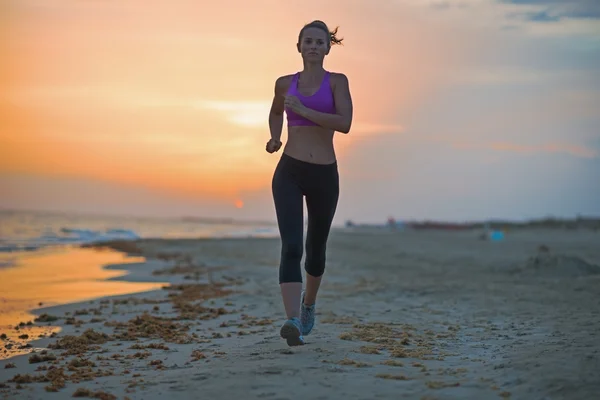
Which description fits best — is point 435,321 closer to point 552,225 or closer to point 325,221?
point 325,221

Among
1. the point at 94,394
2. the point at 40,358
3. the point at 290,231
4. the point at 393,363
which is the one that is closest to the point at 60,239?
the point at 40,358

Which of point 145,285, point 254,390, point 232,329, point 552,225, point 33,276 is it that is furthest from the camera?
point 552,225

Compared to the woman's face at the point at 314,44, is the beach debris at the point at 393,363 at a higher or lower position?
lower

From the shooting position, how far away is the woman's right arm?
4871 mm

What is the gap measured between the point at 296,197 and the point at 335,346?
1107 mm

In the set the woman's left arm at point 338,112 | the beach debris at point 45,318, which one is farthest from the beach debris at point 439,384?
the beach debris at point 45,318

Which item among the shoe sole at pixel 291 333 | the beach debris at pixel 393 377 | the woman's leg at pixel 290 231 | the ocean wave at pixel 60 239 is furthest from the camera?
the ocean wave at pixel 60 239

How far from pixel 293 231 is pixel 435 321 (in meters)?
2.69

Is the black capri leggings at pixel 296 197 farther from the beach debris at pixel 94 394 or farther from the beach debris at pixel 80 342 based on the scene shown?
the beach debris at pixel 80 342

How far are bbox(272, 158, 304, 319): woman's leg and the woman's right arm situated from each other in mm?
477

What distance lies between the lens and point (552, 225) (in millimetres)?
62875

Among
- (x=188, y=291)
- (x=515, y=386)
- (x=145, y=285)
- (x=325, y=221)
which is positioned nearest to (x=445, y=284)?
(x=188, y=291)

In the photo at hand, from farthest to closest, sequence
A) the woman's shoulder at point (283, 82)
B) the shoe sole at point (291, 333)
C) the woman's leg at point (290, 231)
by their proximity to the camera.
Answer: the woman's shoulder at point (283, 82) → the woman's leg at point (290, 231) → the shoe sole at point (291, 333)

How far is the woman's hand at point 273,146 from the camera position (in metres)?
4.86
